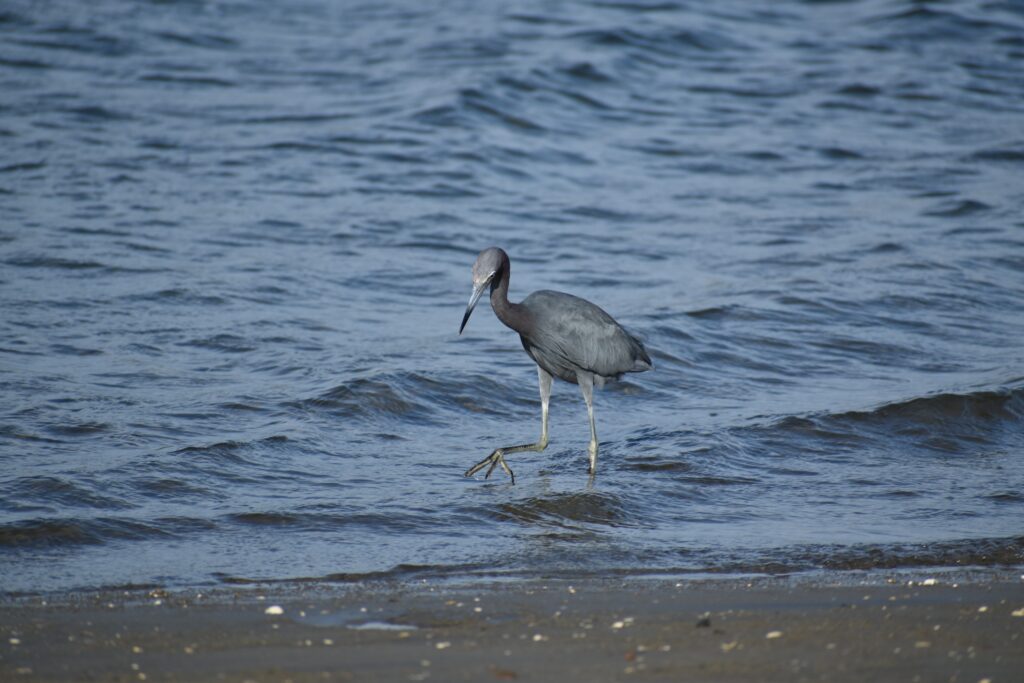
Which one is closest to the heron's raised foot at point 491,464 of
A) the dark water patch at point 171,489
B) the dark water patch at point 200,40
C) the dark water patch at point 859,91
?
the dark water patch at point 171,489

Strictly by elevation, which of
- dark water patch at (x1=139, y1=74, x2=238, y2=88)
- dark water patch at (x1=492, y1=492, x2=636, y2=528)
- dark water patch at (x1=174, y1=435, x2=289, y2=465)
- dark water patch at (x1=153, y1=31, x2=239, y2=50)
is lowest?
dark water patch at (x1=492, y1=492, x2=636, y2=528)

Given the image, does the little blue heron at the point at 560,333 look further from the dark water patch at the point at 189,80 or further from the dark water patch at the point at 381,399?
the dark water patch at the point at 189,80

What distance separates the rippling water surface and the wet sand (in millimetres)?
462

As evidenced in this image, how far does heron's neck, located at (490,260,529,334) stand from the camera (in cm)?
721

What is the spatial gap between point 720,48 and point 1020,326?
12354mm

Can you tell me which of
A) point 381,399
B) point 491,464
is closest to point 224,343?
point 381,399

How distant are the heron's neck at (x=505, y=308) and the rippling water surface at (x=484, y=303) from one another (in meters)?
0.81

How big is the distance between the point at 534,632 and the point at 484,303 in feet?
22.7

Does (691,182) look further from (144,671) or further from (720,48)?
(144,671)

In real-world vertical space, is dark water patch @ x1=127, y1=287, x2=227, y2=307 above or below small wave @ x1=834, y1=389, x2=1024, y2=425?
A: above

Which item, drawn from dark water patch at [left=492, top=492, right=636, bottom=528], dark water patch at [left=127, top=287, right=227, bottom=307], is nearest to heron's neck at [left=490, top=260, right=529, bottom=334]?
dark water patch at [left=492, top=492, right=636, bottom=528]

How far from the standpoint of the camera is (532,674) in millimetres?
4020

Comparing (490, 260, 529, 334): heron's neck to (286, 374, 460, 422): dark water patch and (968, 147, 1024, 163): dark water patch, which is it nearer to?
(286, 374, 460, 422): dark water patch

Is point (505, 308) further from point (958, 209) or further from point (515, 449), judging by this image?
point (958, 209)
